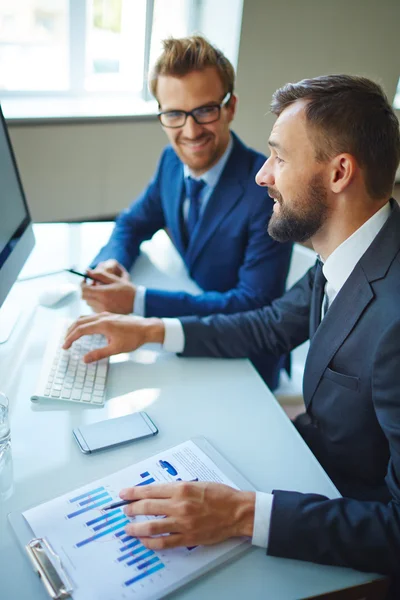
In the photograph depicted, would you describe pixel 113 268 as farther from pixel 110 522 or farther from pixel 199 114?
pixel 110 522

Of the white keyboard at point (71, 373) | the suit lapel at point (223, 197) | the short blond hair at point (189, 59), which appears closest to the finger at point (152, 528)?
the white keyboard at point (71, 373)

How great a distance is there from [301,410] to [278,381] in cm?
13

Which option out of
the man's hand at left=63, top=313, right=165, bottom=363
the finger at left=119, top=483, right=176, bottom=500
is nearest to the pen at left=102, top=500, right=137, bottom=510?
the finger at left=119, top=483, right=176, bottom=500

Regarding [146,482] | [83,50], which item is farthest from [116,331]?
[83,50]

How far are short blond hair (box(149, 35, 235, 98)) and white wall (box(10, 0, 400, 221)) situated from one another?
5.01 ft

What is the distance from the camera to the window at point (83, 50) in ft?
10.1

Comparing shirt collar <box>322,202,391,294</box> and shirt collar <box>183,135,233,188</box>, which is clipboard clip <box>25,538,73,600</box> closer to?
shirt collar <box>322,202,391,294</box>

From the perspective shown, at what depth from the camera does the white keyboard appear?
113 centimetres

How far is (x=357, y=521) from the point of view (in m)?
0.87

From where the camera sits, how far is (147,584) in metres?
0.77

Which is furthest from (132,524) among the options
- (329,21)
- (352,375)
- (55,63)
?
(329,21)

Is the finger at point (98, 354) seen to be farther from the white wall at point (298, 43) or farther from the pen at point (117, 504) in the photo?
the white wall at point (298, 43)

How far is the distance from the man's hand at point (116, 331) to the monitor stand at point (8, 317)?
0.17 m

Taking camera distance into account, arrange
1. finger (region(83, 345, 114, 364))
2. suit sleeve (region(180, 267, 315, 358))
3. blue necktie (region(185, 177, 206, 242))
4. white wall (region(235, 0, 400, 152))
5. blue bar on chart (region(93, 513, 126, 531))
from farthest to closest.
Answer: white wall (region(235, 0, 400, 152)), blue necktie (region(185, 177, 206, 242)), suit sleeve (region(180, 267, 315, 358)), finger (region(83, 345, 114, 364)), blue bar on chart (region(93, 513, 126, 531))
